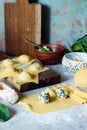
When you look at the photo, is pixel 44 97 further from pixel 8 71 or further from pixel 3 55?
pixel 3 55

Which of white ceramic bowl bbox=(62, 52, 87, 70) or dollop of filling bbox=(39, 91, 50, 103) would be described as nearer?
dollop of filling bbox=(39, 91, 50, 103)

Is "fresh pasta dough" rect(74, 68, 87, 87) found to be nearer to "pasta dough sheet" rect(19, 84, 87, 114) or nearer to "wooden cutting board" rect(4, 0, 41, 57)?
"pasta dough sheet" rect(19, 84, 87, 114)

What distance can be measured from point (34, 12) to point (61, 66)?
0.26 meters

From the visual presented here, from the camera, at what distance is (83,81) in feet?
2.80

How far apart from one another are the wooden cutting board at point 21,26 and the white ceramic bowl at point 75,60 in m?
0.16

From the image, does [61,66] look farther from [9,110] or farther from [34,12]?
[9,110]

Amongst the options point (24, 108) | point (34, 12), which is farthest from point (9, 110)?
point (34, 12)

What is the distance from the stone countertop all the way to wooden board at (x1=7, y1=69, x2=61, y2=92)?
→ 0.08 m

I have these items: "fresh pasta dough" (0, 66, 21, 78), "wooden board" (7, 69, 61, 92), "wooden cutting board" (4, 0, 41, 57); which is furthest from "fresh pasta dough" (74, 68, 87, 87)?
"wooden cutting board" (4, 0, 41, 57)

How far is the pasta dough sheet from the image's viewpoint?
71cm

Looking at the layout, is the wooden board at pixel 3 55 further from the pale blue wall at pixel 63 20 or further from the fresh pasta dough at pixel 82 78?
the fresh pasta dough at pixel 82 78

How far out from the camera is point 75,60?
1.06m

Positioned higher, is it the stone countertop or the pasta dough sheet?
the pasta dough sheet

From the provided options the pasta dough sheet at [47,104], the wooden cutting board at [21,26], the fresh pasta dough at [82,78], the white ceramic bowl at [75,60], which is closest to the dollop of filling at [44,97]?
the pasta dough sheet at [47,104]
